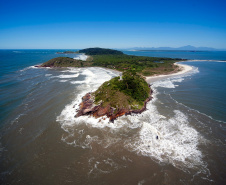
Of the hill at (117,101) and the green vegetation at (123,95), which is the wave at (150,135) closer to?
the hill at (117,101)

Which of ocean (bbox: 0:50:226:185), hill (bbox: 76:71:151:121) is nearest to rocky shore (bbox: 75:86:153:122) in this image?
hill (bbox: 76:71:151:121)

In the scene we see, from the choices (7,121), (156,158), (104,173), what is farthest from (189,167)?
(7,121)

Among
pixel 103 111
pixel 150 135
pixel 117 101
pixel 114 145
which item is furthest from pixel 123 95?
pixel 114 145

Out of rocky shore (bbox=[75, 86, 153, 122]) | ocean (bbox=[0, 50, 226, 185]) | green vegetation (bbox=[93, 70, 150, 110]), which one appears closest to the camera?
ocean (bbox=[0, 50, 226, 185])

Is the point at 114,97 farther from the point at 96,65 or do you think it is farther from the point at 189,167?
the point at 96,65

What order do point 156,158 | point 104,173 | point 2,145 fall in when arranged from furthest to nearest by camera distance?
point 2,145
point 156,158
point 104,173

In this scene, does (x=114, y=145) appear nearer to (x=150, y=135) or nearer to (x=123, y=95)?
(x=150, y=135)

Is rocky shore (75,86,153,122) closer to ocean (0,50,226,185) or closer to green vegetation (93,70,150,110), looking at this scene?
green vegetation (93,70,150,110)

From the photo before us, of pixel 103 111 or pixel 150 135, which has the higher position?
pixel 103 111

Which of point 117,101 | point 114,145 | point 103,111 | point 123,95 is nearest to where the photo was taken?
point 114,145

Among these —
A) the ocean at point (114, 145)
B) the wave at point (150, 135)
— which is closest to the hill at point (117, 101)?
the wave at point (150, 135)

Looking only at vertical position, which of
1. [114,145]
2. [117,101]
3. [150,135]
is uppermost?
[117,101]
